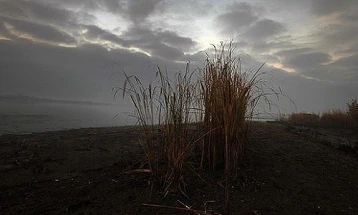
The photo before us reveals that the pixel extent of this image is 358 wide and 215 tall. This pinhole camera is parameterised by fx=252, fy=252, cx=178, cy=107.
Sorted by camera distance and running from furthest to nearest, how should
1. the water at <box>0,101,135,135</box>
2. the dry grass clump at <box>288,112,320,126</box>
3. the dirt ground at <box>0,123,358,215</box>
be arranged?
the dry grass clump at <box>288,112,320,126</box> → the water at <box>0,101,135,135</box> → the dirt ground at <box>0,123,358,215</box>

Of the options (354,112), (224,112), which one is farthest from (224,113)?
(354,112)

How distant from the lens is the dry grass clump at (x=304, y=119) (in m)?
13.4

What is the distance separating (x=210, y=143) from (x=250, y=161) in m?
0.72

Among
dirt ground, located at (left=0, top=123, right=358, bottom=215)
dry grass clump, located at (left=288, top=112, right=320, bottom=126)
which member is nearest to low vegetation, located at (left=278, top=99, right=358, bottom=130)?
dry grass clump, located at (left=288, top=112, right=320, bottom=126)

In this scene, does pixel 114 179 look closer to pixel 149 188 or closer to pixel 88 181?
pixel 88 181

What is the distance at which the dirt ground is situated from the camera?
2.40m

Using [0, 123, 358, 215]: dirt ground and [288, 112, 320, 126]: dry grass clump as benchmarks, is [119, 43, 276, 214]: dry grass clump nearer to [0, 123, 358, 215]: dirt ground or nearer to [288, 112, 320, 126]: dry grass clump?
[0, 123, 358, 215]: dirt ground

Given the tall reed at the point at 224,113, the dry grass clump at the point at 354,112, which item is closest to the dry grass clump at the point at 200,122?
the tall reed at the point at 224,113

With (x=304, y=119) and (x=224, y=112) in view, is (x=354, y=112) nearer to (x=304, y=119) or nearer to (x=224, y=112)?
(x=304, y=119)

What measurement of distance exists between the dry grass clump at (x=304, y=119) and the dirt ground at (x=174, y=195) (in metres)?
9.94

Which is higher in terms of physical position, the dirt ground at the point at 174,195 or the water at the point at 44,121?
the water at the point at 44,121

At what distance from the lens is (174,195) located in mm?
2580

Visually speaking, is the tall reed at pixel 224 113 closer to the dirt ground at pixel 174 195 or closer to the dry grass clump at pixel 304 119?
the dirt ground at pixel 174 195

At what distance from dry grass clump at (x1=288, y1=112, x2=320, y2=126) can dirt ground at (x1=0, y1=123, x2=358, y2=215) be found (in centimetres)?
994
